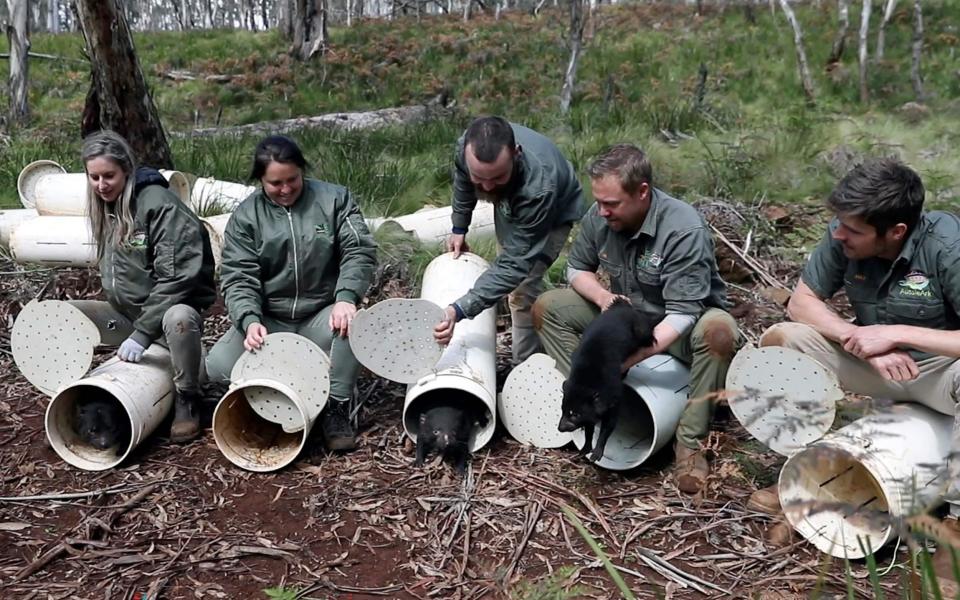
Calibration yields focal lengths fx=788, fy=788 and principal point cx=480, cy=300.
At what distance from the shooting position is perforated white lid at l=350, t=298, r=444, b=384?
3.64m

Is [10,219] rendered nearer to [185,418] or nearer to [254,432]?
[185,418]

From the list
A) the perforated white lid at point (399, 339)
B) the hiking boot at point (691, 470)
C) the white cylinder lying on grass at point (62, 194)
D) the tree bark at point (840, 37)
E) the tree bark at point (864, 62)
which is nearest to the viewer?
the hiking boot at point (691, 470)

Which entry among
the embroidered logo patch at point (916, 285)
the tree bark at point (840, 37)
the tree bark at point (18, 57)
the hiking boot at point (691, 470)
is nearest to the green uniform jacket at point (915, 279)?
the embroidered logo patch at point (916, 285)

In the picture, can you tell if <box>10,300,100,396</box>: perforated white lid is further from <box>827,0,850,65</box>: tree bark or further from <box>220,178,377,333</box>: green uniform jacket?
<box>827,0,850,65</box>: tree bark

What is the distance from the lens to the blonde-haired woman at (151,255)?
3734 millimetres

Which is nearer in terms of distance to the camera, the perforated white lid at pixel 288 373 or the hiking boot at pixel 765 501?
the hiking boot at pixel 765 501

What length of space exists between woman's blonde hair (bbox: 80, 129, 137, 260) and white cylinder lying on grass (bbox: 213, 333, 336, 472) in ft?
2.93

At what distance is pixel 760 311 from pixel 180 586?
11.6 ft

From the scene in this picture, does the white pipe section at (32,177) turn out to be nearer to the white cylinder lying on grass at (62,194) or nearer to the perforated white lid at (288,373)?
the white cylinder lying on grass at (62,194)

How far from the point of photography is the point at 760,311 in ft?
15.8

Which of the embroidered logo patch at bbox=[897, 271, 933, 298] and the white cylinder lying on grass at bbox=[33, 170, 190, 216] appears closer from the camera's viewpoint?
the embroidered logo patch at bbox=[897, 271, 933, 298]

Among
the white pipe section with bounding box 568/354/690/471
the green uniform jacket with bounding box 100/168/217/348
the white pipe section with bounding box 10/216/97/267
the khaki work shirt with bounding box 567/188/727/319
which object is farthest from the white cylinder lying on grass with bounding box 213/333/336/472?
the white pipe section with bounding box 10/216/97/267

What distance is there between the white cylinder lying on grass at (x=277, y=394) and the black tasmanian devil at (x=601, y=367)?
1.14 m

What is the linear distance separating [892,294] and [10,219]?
592cm
